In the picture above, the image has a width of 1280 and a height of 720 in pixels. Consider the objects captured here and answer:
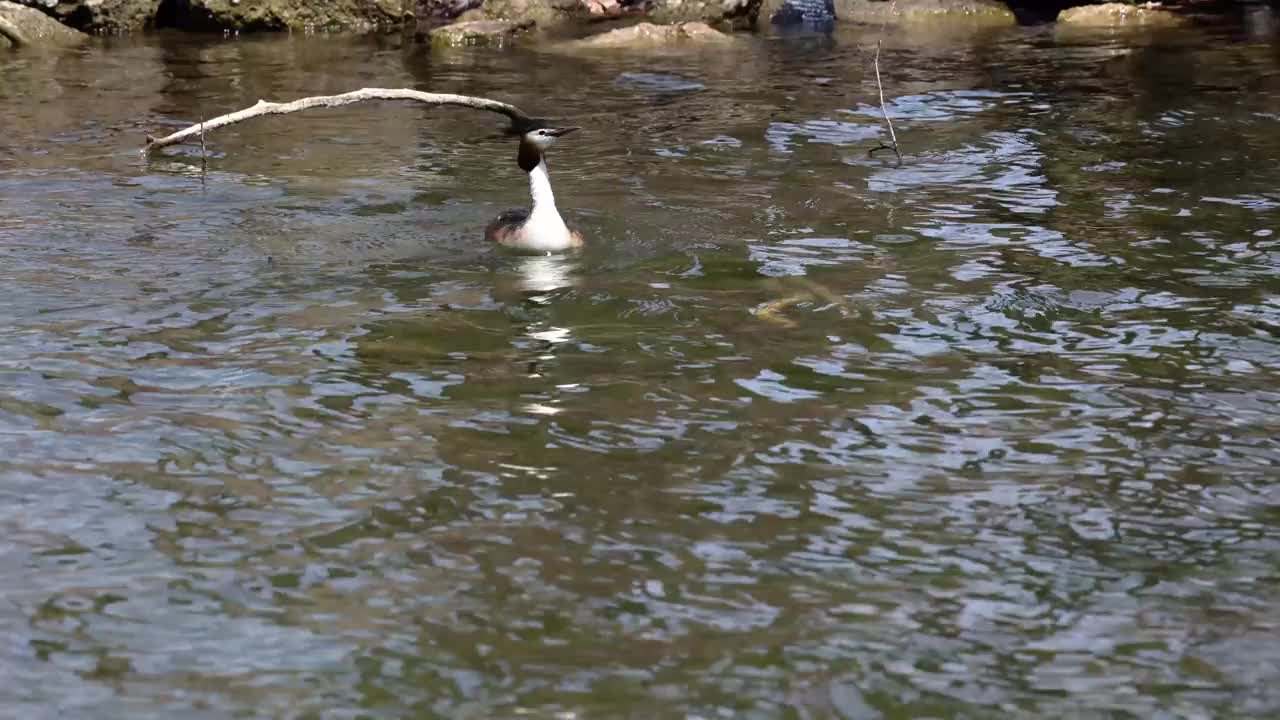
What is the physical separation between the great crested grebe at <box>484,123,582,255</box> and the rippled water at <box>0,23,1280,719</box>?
0.21 m

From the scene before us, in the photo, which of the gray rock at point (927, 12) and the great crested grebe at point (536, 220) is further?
the gray rock at point (927, 12)


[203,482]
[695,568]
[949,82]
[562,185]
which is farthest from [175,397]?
[949,82]

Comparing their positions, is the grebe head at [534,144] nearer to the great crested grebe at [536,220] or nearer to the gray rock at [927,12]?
the great crested grebe at [536,220]

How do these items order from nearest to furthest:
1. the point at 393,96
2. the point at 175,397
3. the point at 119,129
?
1. the point at 175,397
2. the point at 393,96
3. the point at 119,129

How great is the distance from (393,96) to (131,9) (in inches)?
575

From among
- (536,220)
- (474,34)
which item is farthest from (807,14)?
(536,220)

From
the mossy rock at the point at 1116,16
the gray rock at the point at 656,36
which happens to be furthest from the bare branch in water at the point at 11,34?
the mossy rock at the point at 1116,16

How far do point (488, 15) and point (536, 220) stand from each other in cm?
1341

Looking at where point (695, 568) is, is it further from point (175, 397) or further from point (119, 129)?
point (119, 129)

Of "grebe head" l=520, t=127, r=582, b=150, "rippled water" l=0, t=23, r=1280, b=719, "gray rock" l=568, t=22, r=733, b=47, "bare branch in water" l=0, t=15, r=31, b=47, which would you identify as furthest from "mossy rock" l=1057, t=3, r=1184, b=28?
"bare branch in water" l=0, t=15, r=31, b=47

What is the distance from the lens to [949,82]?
18.3m

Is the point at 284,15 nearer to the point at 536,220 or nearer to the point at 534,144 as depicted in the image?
the point at 534,144

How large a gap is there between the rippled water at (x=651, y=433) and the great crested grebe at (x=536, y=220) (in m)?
0.21

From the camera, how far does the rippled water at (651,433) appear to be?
543cm
